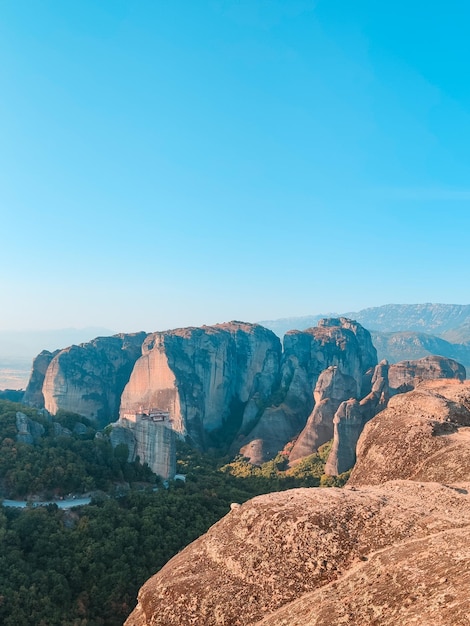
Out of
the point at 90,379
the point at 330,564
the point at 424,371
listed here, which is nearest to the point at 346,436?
the point at 424,371

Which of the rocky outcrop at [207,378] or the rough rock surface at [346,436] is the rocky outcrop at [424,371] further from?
the rocky outcrop at [207,378]

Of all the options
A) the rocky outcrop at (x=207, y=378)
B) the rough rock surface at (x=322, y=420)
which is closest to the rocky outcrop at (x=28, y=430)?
the rocky outcrop at (x=207, y=378)

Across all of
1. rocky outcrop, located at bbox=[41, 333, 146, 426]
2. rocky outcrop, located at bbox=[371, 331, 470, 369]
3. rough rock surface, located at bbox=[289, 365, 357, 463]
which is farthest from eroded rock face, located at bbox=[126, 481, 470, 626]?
rocky outcrop, located at bbox=[371, 331, 470, 369]

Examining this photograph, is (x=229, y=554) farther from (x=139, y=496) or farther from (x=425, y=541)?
(x=139, y=496)

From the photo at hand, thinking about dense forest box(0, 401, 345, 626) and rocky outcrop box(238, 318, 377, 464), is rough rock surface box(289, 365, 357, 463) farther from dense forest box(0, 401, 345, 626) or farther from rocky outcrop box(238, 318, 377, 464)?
dense forest box(0, 401, 345, 626)

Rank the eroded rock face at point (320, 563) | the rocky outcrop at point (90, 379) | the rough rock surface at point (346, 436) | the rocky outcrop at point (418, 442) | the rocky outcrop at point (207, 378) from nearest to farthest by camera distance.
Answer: the eroded rock face at point (320, 563) → the rocky outcrop at point (418, 442) → the rough rock surface at point (346, 436) → the rocky outcrop at point (207, 378) → the rocky outcrop at point (90, 379)
